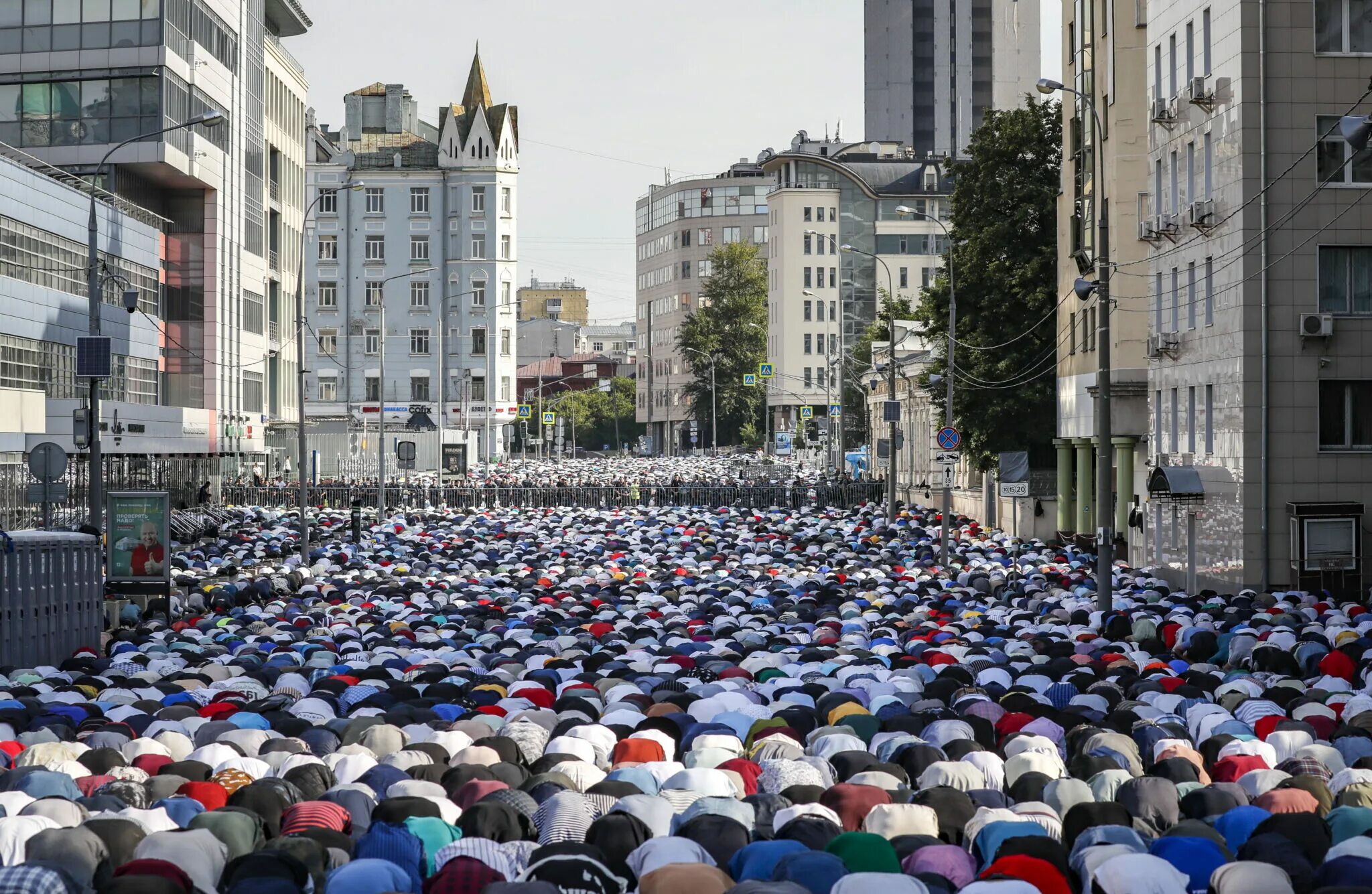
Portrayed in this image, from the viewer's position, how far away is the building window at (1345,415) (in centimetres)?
3266

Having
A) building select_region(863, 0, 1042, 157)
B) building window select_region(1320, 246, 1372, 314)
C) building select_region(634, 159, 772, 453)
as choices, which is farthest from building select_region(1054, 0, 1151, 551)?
building select_region(634, 159, 772, 453)

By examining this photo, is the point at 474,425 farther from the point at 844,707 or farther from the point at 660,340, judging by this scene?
the point at 844,707

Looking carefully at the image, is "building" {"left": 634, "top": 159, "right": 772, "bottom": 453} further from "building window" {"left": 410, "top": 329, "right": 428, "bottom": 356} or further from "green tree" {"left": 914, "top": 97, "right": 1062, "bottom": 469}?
"green tree" {"left": 914, "top": 97, "right": 1062, "bottom": 469}

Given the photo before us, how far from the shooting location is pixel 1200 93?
34.6 m

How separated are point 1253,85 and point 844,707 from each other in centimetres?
1910

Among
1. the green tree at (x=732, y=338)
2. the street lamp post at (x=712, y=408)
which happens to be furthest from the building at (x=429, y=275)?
the green tree at (x=732, y=338)

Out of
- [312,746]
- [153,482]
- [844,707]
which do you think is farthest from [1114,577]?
[153,482]

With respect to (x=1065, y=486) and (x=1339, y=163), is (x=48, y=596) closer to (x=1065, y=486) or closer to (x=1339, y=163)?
(x=1339, y=163)

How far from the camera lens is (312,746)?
16422mm

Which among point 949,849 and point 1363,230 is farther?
point 1363,230

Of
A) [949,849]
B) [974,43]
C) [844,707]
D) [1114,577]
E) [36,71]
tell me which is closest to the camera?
[949,849]

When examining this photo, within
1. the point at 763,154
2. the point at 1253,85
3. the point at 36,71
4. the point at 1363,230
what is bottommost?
the point at 1363,230

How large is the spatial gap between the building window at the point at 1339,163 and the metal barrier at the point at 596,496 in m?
34.6

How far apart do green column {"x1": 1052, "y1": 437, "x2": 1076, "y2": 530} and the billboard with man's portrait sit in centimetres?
2624
